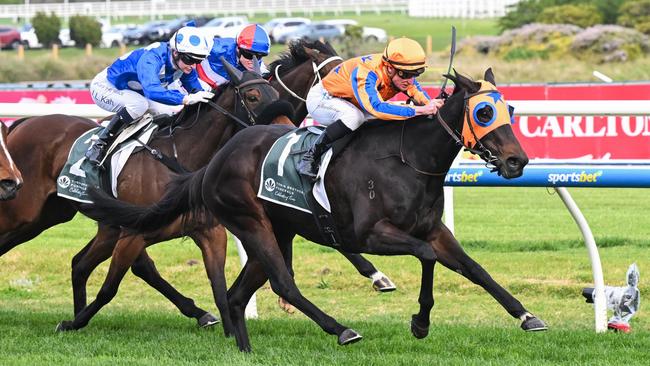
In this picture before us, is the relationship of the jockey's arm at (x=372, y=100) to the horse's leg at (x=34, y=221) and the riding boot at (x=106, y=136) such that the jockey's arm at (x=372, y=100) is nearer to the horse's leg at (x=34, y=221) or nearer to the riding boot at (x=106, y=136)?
the riding boot at (x=106, y=136)

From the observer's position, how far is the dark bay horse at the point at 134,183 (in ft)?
20.7

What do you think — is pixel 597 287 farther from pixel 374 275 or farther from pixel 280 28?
pixel 280 28

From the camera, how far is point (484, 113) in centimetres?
516

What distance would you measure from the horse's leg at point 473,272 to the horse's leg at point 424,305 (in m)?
A: 0.18

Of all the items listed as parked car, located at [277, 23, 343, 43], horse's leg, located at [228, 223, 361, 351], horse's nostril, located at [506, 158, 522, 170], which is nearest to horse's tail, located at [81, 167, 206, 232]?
horse's leg, located at [228, 223, 361, 351]

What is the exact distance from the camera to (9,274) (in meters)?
8.96

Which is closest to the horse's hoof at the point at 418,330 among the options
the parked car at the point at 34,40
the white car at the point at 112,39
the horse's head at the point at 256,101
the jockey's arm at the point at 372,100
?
the jockey's arm at the point at 372,100

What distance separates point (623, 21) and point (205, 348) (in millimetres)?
34346

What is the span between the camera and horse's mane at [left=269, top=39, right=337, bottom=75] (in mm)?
7406

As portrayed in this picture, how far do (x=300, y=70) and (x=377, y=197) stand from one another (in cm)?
212

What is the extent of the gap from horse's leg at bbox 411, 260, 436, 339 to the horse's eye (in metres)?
0.68

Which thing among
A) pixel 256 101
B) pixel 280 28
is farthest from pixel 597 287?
pixel 280 28

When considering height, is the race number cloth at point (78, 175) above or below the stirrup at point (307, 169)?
below

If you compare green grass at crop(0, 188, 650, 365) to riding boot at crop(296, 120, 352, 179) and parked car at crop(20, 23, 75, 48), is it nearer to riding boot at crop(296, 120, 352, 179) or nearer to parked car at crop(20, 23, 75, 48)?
riding boot at crop(296, 120, 352, 179)
